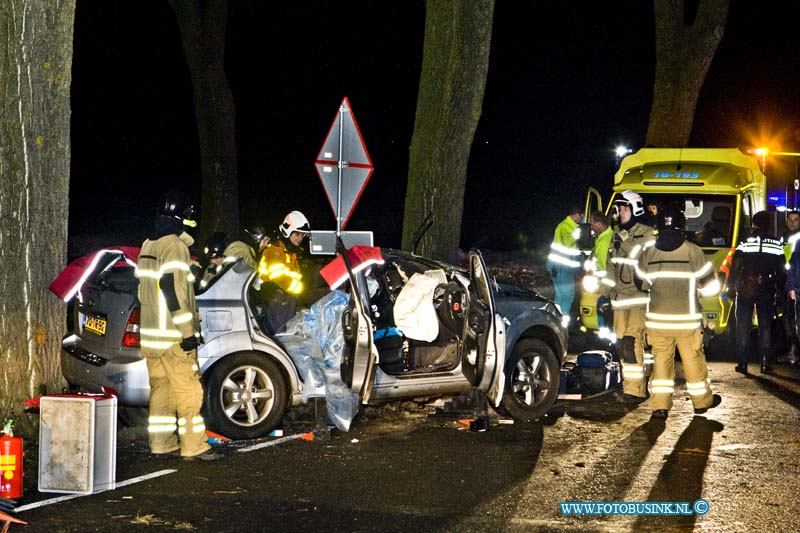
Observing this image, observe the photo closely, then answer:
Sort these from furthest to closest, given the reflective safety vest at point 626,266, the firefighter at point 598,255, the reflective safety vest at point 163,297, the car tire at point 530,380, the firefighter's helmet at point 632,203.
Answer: the firefighter at point 598,255, the firefighter's helmet at point 632,203, the reflective safety vest at point 626,266, the car tire at point 530,380, the reflective safety vest at point 163,297

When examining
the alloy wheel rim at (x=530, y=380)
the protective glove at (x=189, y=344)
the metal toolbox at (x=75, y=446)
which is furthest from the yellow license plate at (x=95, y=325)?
the alloy wheel rim at (x=530, y=380)

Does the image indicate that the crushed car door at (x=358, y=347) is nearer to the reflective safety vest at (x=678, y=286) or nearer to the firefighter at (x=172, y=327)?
the firefighter at (x=172, y=327)

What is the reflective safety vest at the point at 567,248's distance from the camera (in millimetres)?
14094

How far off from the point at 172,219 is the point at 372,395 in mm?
2120

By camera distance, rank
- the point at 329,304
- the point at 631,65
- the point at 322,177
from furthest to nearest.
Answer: the point at 631,65 < the point at 322,177 < the point at 329,304

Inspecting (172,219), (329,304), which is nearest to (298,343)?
(329,304)

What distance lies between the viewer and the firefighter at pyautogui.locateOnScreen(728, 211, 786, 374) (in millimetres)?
12578

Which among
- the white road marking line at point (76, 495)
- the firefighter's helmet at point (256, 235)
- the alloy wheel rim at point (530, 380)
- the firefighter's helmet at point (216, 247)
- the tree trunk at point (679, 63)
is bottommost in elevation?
the white road marking line at point (76, 495)

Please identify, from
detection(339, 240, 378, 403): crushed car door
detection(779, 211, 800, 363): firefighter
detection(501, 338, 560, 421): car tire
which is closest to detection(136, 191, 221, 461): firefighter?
detection(339, 240, 378, 403): crushed car door

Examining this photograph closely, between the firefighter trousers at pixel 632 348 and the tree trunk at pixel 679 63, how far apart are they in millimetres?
9855

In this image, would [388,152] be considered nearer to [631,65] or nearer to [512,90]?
[512,90]

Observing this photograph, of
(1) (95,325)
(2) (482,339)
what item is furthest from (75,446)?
(2) (482,339)

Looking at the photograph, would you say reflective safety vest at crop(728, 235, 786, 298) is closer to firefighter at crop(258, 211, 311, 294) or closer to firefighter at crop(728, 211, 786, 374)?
firefighter at crop(728, 211, 786, 374)

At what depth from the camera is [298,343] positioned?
8812mm
